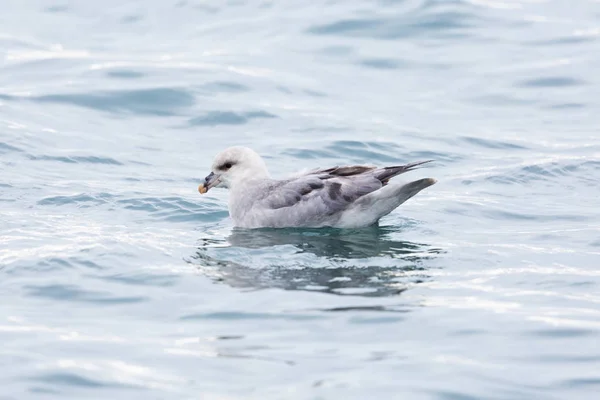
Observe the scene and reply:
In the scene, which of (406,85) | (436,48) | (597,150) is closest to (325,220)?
(597,150)

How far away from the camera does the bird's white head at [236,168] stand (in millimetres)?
10812

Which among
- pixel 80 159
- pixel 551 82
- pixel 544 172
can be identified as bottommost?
pixel 544 172

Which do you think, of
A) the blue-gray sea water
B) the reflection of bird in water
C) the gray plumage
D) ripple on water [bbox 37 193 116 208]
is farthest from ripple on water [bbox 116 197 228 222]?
the reflection of bird in water

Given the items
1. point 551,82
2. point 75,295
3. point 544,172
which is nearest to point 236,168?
point 75,295

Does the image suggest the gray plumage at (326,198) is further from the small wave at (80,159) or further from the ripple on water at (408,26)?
the ripple on water at (408,26)

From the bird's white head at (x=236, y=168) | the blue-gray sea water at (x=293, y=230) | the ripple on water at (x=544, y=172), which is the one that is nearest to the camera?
the blue-gray sea water at (x=293, y=230)

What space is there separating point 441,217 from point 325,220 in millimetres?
1325

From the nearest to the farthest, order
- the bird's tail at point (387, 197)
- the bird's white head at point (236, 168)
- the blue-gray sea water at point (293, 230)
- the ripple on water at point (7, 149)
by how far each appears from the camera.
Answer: the blue-gray sea water at point (293, 230)
the bird's tail at point (387, 197)
the bird's white head at point (236, 168)
the ripple on water at point (7, 149)

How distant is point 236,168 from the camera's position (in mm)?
10844

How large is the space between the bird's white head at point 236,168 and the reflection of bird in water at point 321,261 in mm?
616

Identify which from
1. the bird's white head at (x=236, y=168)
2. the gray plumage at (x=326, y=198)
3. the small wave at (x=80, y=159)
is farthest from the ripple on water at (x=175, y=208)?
the small wave at (x=80, y=159)

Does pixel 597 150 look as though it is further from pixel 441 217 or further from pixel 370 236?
pixel 370 236

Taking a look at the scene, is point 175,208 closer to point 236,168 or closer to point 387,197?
point 236,168

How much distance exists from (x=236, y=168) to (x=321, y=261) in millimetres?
1955
